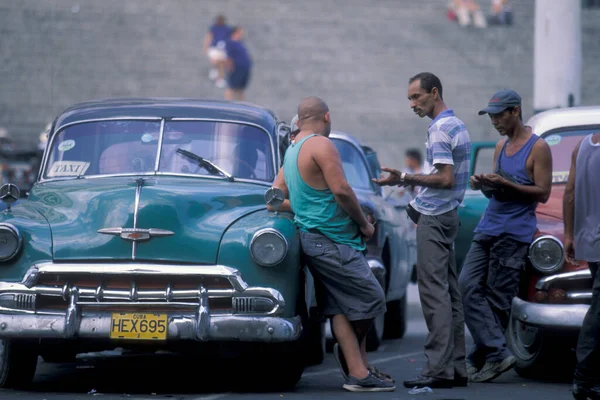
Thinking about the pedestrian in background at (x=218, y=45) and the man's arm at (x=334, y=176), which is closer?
the man's arm at (x=334, y=176)

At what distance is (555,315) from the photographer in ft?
26.6

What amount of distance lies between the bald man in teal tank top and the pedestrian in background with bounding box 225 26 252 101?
21.2m

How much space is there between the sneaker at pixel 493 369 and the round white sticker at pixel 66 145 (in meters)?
3.12

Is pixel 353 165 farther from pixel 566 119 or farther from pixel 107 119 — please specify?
pixel 107 119

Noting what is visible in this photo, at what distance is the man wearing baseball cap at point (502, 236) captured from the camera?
27.5 feet

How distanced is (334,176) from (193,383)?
180 centimetres

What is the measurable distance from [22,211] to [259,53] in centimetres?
2304

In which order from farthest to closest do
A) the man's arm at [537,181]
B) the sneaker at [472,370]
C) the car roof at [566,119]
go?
the car roof at [566,119] → the sneaker at [472,370] → the man's arm at [537,181]

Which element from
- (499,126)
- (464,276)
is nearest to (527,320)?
(464,276)

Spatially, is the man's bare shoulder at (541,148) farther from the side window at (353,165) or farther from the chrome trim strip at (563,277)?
the side window at (353,165)

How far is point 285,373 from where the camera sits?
27.1ft

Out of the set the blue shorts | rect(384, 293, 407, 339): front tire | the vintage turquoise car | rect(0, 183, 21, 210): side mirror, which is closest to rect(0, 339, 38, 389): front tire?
the vintage turquoise car

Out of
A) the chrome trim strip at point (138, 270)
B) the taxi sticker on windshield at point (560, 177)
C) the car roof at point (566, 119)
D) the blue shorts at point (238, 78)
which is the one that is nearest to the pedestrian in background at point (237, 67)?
the blue shorts at point (238, 78)

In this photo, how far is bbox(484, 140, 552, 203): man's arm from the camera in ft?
27.3
